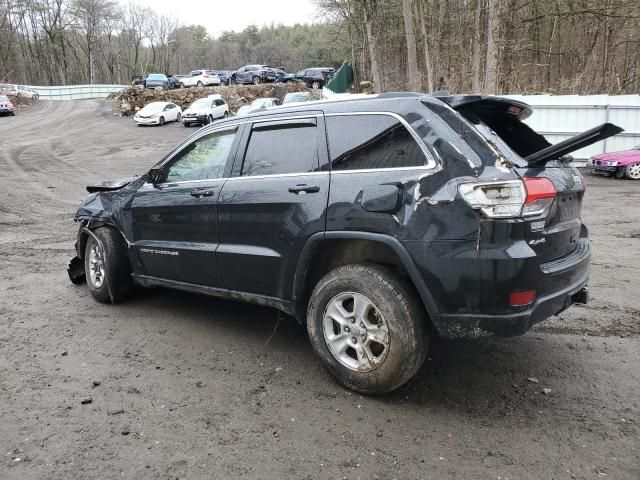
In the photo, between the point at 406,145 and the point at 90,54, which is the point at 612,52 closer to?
the point at 406,145

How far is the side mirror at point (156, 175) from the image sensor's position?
5020mm

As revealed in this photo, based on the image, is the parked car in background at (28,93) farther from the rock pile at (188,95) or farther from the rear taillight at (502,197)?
the rear taillight at (502,197)

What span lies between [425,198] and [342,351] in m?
1.17

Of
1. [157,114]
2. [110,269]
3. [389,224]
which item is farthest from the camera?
[157,114]

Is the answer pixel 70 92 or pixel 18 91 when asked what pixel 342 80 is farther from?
pixel 18 91

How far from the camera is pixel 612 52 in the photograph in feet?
84.0

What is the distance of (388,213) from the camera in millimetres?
3303

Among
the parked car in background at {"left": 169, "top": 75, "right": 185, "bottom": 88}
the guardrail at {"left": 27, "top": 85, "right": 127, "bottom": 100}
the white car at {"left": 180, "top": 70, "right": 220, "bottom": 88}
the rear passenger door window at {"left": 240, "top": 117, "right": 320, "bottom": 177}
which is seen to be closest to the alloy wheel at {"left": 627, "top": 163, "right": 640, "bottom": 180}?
the rear passenger door window at {"left": 240, "top": 117, "right": 320, "bottom": 177}

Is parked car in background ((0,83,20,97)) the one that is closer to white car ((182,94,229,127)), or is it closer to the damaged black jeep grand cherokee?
white car ((182,94,229,127))

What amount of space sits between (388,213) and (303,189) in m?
0.70

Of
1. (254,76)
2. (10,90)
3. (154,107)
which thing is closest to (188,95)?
(154,107)

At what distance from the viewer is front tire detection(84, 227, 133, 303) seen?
17.5 feet

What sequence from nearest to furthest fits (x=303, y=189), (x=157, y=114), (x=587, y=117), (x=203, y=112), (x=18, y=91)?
1. (x=303, y=189)
2. (x=587, y=117)
3. (x=203, y=112)
4. (x=157, y=114)
5. (x=18, y=91)

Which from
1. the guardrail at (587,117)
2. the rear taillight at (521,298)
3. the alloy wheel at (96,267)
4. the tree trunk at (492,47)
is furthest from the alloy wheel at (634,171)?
the alloy wheel at (96,267)
